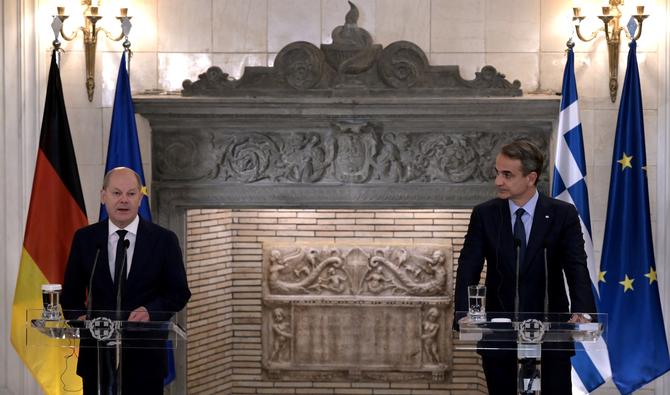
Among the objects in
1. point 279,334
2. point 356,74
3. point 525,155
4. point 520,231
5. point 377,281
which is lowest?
point 279,334

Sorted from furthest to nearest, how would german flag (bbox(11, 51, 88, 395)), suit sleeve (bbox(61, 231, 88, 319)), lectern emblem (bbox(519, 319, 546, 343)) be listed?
german flag (bbox(11, 51, 88, 395)), suit sleeve (bbox(61, 231, 88, 319)), lectern emblem (bbox(519, 319, 546, 343))

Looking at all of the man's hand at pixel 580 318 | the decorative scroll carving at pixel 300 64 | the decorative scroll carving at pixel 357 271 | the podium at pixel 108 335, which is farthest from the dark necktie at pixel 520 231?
the decorative scroll carving at pixel 357 271

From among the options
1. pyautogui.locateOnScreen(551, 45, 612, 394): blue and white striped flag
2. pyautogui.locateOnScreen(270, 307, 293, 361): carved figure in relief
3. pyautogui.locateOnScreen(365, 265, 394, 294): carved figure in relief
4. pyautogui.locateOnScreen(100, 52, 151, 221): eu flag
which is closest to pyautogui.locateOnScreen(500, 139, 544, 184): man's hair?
pyautogui.locateOnScreen(551, 45, 612, 394): blue and white striped flag

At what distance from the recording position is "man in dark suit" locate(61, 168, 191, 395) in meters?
4.88

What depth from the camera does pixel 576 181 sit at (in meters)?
Answer: 6.89

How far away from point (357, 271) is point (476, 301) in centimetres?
348

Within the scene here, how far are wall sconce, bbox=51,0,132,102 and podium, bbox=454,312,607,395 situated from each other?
347cm

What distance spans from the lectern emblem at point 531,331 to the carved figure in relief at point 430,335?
3.50 metres

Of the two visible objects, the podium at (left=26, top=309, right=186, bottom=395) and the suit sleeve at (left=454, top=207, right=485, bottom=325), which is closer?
the podium at (left=26, top=309, right=186, bottom=395)

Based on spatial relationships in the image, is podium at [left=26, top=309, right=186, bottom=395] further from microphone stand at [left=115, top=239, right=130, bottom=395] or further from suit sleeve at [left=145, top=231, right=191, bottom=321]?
suit sleeve at [left=145, top=231, right=191, bottom=321]

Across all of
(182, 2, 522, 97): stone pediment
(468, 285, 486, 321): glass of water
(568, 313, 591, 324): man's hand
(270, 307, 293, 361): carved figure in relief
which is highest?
(182, 2, 522, 97): stone pediment

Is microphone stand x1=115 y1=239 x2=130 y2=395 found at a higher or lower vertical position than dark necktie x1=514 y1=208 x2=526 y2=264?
lower

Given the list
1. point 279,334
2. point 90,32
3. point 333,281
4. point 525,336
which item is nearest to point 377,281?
point 333,281

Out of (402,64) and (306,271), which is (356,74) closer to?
(402,64)
